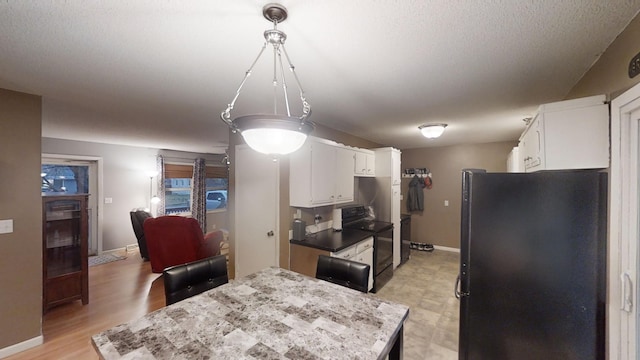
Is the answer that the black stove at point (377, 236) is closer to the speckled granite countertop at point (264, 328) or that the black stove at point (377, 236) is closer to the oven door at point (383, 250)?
the oven door at point (383, 250)

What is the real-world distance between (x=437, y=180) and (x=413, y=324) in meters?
3.82

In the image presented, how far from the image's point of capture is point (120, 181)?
569cm

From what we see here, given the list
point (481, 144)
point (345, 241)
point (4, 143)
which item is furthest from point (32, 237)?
point (481, 144)

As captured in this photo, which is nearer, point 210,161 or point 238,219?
point 238,219

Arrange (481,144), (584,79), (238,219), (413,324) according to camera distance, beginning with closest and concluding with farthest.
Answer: (584,79) < (413,324) < (238,219) < (481,144)

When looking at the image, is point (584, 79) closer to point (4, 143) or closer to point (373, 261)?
point (373, 261)

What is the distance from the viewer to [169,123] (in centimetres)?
362

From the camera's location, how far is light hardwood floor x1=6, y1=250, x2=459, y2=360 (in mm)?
2381

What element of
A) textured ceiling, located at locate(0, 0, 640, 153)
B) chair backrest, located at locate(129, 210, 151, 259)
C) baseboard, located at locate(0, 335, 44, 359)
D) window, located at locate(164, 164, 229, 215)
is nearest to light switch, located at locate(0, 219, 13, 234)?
baseboard, located at locate(0, 335, 44, 359)

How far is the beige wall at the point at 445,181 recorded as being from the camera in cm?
526

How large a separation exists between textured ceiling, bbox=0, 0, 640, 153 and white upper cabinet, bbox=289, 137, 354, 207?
0.51 metres

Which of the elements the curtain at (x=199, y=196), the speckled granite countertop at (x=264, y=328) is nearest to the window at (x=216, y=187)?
the curtain at (x=199, y=196)

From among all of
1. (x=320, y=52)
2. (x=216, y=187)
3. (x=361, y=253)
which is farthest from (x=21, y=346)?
(x=216, y=187)

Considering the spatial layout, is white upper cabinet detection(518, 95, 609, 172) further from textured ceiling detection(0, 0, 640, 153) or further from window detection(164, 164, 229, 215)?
window detection(164, 164, 229, 215)
